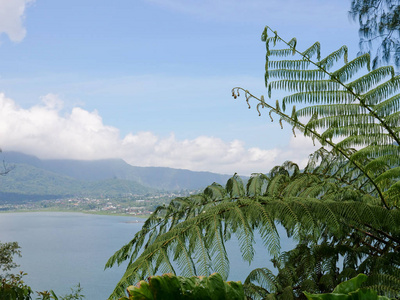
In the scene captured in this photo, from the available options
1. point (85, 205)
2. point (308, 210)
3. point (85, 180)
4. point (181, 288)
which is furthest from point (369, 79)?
point (85, 180)

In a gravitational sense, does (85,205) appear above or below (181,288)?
below

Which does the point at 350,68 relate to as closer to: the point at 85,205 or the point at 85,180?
the point at 85,205

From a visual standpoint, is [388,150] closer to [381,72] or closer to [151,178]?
[381,72]

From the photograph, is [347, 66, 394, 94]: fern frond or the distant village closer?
[347, 66, 394, 94]: fern frond

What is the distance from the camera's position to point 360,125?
1801 mm

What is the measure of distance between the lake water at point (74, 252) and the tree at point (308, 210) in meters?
5.88

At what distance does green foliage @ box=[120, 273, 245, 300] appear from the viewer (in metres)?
0.66

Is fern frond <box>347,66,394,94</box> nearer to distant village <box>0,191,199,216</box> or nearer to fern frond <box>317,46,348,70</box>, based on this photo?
fern frond <box>317,46,348,70</box>

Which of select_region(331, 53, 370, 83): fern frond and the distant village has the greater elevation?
select_region(331, 53, 370, 83): fern frond

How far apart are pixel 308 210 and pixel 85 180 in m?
76.3

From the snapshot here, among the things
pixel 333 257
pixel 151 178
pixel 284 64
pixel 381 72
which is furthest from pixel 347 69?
pixel 151 178

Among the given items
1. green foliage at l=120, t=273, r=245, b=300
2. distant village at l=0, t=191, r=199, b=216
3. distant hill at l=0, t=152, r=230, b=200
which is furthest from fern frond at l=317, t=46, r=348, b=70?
distant village at l=0, t=191, r=199, b=216

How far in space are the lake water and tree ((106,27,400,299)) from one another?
5.88m

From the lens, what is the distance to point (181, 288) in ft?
2.21
